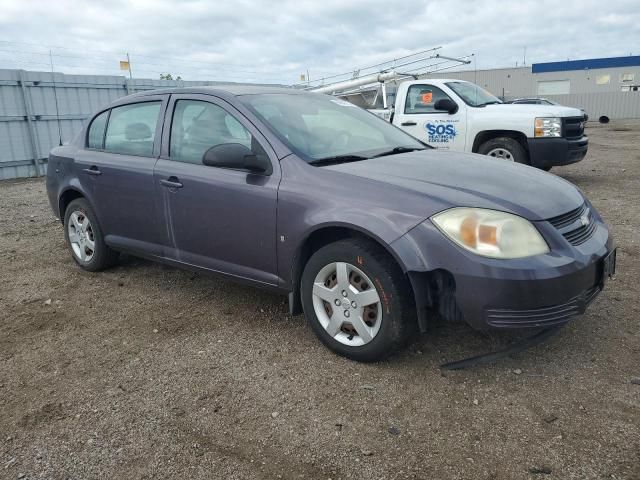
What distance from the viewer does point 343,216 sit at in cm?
304

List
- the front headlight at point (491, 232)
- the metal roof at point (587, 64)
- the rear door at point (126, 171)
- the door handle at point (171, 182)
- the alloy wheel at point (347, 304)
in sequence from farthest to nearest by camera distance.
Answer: the metal roof at point (587, 64)
the rear door at point (126, 171)
the door handle at point (171, 182)
the alloy wheel at point (347, 304)
the front headlight at point (491, 232)

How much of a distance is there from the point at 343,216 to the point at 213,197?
1047 mm

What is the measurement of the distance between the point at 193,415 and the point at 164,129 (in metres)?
2.26

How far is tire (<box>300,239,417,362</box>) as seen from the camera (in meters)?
2.93

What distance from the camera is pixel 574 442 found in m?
2.41

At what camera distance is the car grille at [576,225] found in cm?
291

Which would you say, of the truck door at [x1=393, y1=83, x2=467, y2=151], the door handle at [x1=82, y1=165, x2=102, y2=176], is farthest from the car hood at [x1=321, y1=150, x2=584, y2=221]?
the truck door at [x1=393, y1=83, x2=467, y2=151]

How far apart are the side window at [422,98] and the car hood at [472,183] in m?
5.77

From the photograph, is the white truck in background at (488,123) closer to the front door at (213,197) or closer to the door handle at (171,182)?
the front door at (213,197)

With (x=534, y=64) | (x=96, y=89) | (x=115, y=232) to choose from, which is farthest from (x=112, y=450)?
(x=534, y=64)

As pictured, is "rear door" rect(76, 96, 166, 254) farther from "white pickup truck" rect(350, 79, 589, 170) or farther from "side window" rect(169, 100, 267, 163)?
"white pickup truck" rect(350, 79, 589, 170)

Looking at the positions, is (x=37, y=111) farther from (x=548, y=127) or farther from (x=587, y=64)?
(x=587, y=64)

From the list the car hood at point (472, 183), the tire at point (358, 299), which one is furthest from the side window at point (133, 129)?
the tire at point (358, 299)

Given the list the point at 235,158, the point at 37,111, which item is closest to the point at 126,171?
the point at 235,158
